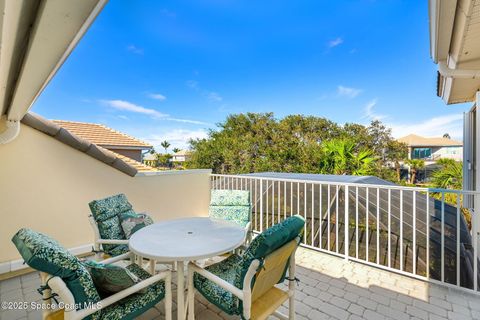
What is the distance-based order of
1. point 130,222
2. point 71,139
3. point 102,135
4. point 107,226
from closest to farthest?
point 107,226, point 130,222, point 71,139, point 102,135

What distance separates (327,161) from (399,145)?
6.96 m

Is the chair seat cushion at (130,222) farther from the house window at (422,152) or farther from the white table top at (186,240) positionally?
the house window at (422,152)

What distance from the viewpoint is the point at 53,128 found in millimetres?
3148

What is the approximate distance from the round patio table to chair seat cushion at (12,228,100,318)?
1.37ft

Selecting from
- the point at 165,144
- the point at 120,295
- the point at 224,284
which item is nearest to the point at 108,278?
the point at 120,295

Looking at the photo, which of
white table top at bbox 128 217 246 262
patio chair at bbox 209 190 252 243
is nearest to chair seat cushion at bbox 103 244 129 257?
white table top at bbox 128 217 246 262

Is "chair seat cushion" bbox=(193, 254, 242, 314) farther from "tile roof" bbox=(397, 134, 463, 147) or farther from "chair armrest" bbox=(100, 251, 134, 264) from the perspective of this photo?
"tile roof" bbox=(397, 134, 463, 147)

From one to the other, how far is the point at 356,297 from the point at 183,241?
6.17 ft

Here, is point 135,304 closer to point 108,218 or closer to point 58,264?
point 58,264

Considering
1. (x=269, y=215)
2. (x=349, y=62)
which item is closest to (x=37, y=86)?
(x=269, y=215)

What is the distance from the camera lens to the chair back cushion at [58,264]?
1.15m

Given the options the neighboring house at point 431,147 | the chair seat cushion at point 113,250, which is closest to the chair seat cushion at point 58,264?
the chair seat cushion at point 113,250

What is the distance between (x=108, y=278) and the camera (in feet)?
4.57

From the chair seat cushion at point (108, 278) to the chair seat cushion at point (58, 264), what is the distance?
78 millimetres
